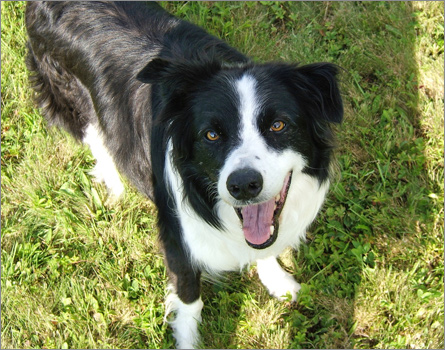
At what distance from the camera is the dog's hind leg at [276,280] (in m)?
3.46

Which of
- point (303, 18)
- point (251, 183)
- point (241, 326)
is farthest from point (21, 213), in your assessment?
point (303, 18)

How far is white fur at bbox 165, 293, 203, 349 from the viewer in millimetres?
3270

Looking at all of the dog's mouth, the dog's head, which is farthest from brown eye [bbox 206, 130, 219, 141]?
the dog's mouth

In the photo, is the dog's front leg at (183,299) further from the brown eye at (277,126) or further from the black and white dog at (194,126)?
the brown eye at (277,126)

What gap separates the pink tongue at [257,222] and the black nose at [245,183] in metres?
0.31

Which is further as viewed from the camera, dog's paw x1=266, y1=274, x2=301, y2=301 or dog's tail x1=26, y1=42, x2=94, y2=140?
dog's tail x1=26, y1=42, x2=94, y2=140

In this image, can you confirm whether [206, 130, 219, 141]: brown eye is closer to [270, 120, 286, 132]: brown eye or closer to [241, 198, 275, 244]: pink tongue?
[270, 120, 286, 132]: brown eye

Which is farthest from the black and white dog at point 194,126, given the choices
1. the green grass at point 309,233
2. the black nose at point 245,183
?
the green grass at point 309,233

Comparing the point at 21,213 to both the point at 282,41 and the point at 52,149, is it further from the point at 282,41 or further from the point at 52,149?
the point at 282,41

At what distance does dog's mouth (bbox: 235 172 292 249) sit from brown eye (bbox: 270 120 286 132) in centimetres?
39

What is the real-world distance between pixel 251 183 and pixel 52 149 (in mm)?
2639

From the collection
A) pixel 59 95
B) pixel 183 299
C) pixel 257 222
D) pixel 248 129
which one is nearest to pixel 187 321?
pixel 183 299

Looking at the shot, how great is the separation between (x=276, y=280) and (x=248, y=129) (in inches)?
58.0

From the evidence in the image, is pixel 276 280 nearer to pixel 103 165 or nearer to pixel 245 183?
pixel 245 183
